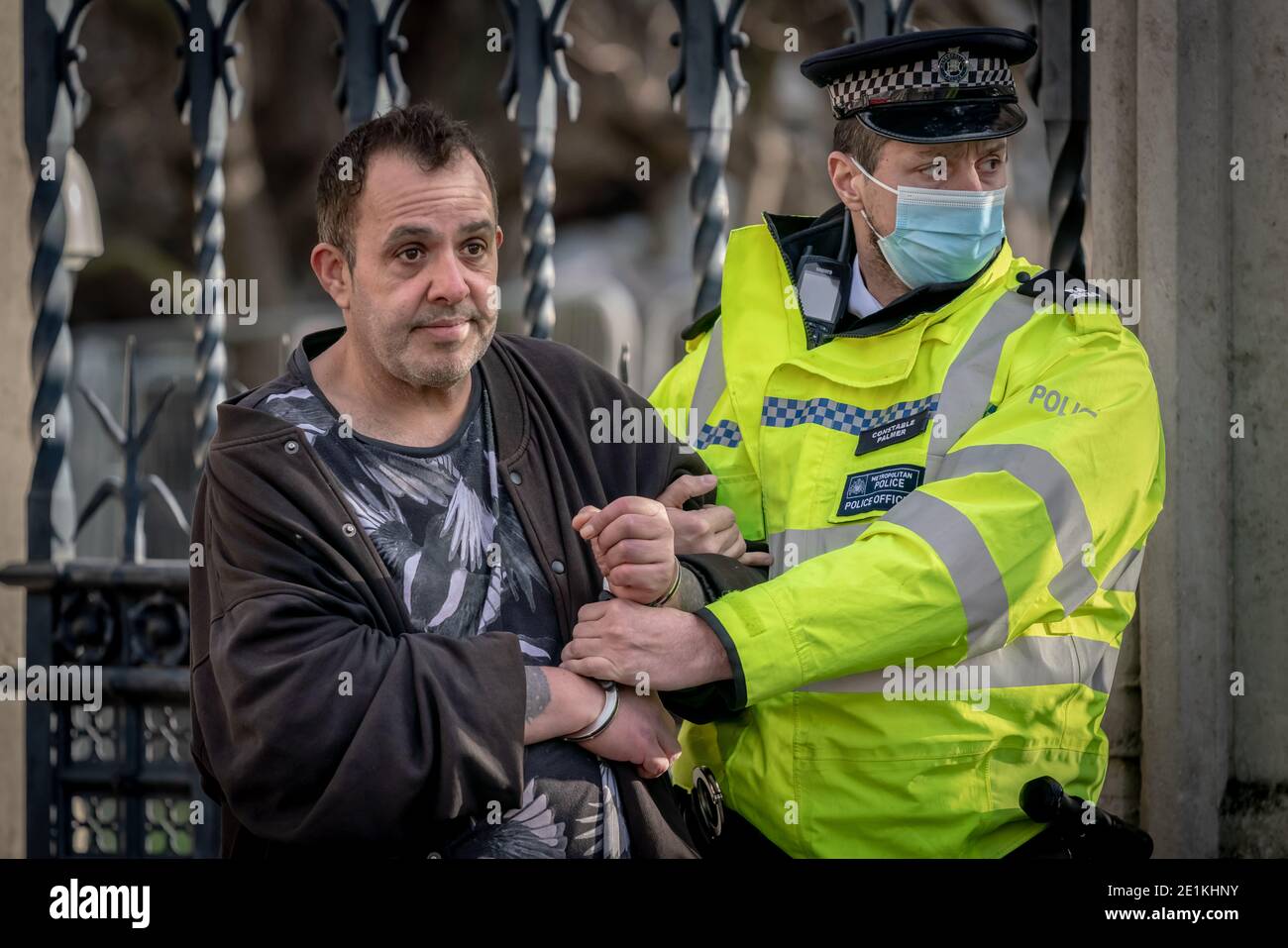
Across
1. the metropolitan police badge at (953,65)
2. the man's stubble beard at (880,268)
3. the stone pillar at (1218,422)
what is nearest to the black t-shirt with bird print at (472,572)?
the man's stubble beard at (880,268)

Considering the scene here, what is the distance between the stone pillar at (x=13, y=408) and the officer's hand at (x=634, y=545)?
2501 mm

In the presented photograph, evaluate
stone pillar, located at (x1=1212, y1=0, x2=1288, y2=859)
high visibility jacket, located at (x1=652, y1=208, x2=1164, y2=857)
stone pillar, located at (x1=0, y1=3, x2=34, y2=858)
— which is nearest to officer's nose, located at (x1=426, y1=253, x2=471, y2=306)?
high visibility jacket, located at (x1=652, y1=208, x2=1164, y2=857)

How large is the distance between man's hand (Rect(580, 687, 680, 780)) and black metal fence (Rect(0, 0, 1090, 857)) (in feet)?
4.84

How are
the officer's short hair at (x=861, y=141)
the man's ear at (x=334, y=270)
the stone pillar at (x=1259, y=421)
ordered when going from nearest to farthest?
the man's ear at (x=334, y=270) → the officer's short hair at (x=861, y=141) → the stone pillar at (x=1259, y=421)

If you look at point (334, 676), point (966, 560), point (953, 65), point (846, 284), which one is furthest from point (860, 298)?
point (334, 676)

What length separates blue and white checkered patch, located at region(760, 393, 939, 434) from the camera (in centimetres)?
298

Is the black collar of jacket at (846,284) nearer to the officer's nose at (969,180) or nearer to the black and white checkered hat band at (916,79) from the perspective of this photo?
the officer's nose at (969,180)

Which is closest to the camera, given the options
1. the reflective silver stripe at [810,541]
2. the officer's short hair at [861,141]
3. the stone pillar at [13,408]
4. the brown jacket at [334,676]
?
the brown jacket at [334,676]

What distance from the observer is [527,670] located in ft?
8.89

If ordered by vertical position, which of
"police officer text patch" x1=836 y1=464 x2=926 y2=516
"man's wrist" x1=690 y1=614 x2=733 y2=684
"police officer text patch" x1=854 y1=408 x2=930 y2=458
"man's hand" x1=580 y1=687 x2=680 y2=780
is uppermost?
"police officer text patch" x1=854 y1=408 x2=930 y2=458

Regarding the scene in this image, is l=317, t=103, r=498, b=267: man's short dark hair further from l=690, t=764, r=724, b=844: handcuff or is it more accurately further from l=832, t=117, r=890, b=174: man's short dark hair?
l=690, t=764, r=724, b=844: handcuff

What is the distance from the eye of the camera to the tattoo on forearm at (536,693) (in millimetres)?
2689

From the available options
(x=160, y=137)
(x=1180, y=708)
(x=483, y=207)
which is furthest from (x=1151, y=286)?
(x=160, y=137)

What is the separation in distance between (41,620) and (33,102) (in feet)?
→ 4.64
